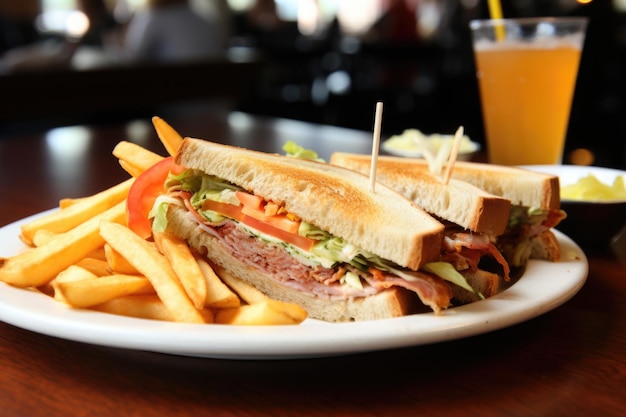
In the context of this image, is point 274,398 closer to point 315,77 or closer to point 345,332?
point 345,332

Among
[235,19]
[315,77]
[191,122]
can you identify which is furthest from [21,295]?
[235,19]

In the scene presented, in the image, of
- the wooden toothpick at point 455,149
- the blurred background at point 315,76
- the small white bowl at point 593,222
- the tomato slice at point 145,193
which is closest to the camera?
the wooden toothpick at point 455,149

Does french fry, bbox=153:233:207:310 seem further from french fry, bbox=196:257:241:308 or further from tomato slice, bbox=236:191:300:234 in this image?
tomato slice, bbox=236:191:300:234

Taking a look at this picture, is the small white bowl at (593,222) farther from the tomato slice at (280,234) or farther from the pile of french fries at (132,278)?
the pile of french fries at (132,278)

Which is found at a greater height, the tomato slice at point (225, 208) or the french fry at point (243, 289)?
the tomato slice at point (225, 208)

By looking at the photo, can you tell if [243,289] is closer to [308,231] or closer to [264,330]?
[308,231]

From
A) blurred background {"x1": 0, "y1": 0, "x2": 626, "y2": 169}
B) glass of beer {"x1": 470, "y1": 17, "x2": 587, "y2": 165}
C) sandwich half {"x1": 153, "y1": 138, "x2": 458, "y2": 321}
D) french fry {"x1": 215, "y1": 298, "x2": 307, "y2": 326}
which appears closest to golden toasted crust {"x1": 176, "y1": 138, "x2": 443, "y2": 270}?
sandwich half {"x1": 153, "y1": 138, "x2": 458, "y2": 321}

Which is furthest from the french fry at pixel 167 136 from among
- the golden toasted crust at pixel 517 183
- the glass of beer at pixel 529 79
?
the glass of beer at pixel 529 79
